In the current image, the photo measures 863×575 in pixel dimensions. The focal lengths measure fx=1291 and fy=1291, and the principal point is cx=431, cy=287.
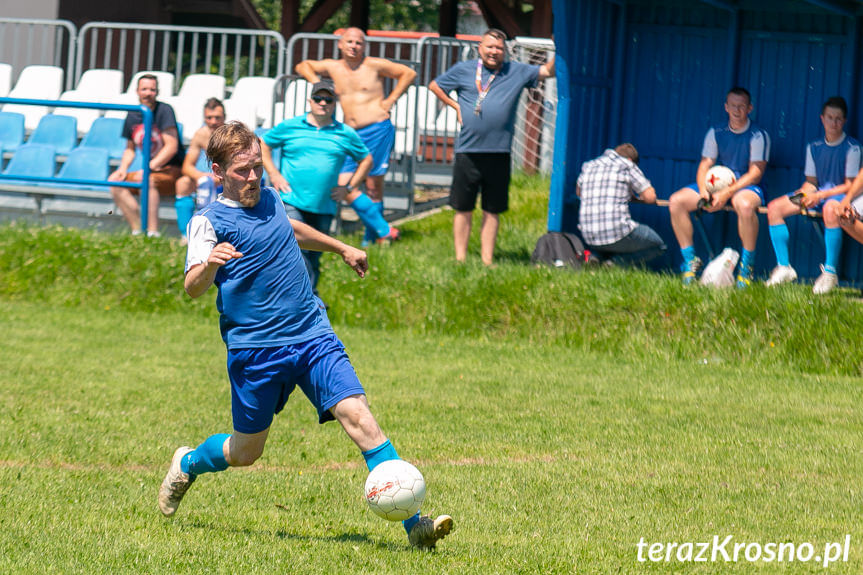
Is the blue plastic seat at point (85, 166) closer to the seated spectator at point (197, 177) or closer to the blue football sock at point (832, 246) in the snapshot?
the seated spectator at point (197, 177)

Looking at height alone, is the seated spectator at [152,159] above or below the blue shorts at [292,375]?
above

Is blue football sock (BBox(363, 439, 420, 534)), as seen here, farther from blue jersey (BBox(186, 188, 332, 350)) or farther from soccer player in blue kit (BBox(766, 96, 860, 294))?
soccer player in blue kit (BBox(766, 96, 860, 294))

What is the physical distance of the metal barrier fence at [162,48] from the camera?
16109 millimetres

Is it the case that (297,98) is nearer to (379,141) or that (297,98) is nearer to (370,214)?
(379,141)

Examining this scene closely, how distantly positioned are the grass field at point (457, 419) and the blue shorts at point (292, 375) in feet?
1.95

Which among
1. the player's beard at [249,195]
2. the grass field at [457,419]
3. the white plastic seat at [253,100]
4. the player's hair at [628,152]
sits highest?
the white plastic seat at [253,100]

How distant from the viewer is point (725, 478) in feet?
21.7

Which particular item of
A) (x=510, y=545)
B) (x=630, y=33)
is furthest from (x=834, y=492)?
(x=630, y=33)

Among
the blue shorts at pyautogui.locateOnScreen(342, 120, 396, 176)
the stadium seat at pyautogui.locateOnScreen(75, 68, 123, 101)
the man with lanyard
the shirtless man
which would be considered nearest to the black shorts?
the man with lanyard

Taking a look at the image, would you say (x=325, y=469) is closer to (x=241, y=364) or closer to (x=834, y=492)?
(x=241, y=364)

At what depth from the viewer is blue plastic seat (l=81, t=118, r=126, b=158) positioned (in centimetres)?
1406

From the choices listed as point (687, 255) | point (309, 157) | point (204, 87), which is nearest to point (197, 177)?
point (309, 157)

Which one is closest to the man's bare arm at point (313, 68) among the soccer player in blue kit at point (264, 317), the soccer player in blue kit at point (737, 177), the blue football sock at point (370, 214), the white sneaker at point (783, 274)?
the blue football sock at point (370, 214)

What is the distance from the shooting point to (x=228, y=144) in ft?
17.0
